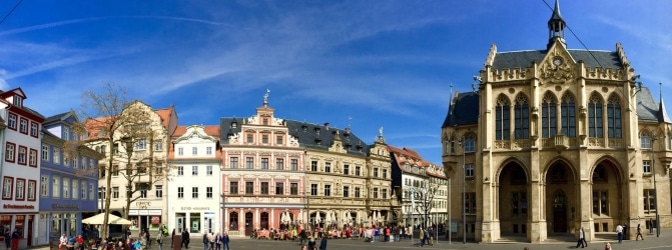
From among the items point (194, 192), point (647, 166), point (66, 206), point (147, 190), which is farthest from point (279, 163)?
point (647, 166)

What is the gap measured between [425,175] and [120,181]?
Answer: 5130cm

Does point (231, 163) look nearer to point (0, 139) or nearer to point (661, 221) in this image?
point (0, 139)

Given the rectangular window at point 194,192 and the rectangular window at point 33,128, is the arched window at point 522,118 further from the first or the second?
the rectangular window at point 33,128

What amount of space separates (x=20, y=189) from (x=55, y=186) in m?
6.43

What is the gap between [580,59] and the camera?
5734 cm

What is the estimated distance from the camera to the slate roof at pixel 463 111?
203ft

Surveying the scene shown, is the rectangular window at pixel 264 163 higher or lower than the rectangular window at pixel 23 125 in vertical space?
lower

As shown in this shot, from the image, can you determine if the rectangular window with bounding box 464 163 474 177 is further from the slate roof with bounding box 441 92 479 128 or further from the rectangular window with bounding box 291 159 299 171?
the rectangular window with bounding box 291 159 299 171

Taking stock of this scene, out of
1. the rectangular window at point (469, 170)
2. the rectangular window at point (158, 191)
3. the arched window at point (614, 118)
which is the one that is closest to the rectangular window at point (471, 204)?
the rectangular window at point (469, 170)

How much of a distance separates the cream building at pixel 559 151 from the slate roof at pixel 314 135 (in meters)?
21.5

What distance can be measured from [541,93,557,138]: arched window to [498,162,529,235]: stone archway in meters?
4.57

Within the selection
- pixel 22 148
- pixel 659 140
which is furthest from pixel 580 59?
pixel 22 148

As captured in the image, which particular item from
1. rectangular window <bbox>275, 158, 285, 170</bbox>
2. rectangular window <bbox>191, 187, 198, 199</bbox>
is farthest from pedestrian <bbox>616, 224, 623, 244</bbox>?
rectangular window <bbox>191, 187, 198, 199</bbox>

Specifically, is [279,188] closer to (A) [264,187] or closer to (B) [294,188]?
(A) [264,187]
